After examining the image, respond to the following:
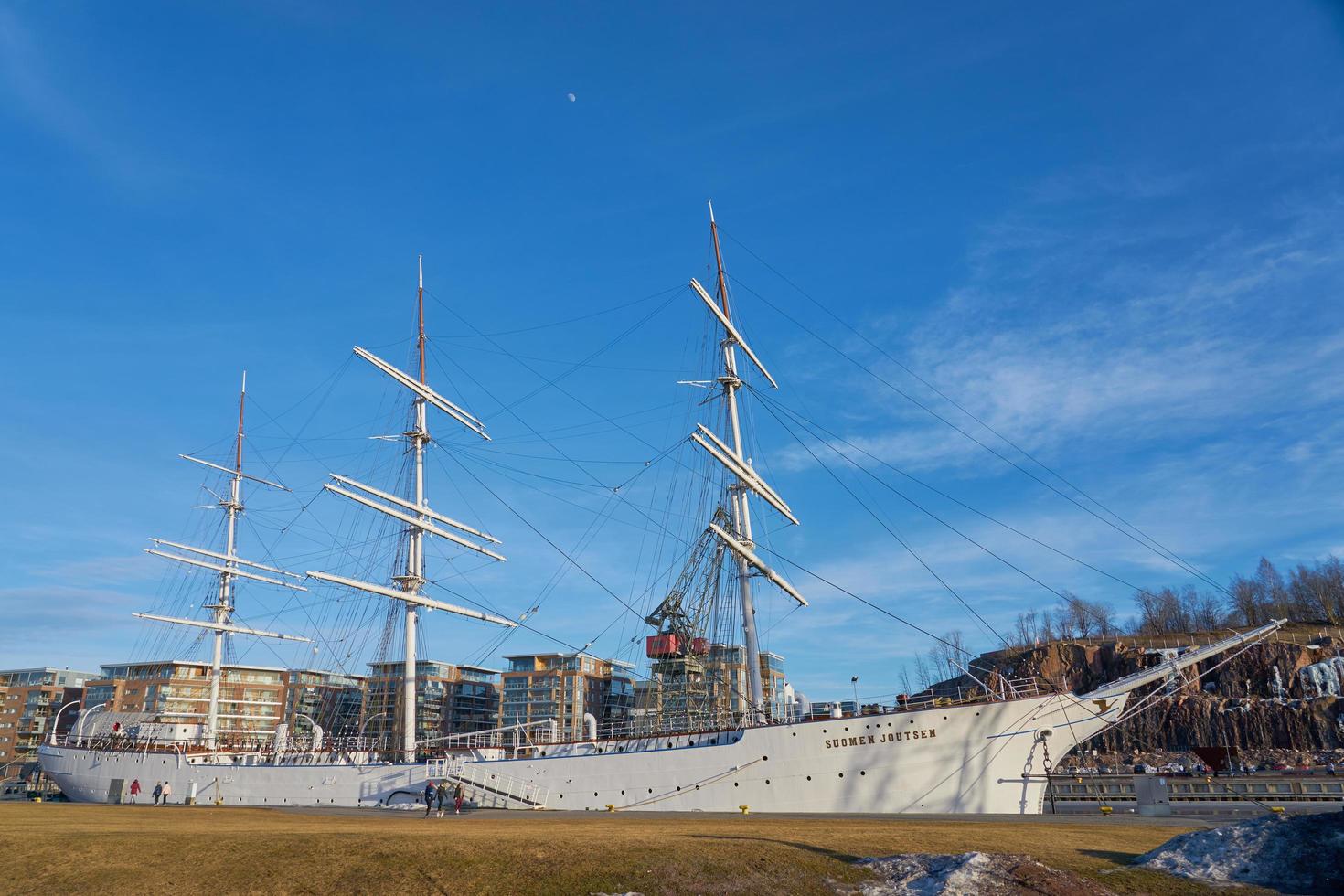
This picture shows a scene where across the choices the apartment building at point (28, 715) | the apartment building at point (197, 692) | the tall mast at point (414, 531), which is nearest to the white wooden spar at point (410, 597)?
the tall mast at point (414, 531)

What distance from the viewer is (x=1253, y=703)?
3460 inches

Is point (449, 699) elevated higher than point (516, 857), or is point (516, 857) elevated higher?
point (449, 699)

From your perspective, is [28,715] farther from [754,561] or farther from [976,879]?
[976,879]

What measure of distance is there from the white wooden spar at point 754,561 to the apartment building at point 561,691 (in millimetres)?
66433

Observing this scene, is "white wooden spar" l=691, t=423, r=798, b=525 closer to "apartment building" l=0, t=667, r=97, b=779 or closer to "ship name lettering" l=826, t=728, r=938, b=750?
"ship name lettering" l=826, t=728, r=938, b=750

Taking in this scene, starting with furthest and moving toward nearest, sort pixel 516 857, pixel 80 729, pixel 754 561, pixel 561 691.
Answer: pixel 561 691
pixel 80 729
pixel 754 561
pixel 516 857

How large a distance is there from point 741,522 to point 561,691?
230ft

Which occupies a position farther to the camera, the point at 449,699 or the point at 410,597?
the point at 449,699

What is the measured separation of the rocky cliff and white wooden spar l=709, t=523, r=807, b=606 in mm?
44503

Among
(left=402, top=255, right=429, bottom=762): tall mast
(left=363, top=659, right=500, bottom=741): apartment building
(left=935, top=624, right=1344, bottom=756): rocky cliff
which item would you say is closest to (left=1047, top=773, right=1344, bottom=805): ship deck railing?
(left=402, top=255, right=429, bottom=762): tall mast

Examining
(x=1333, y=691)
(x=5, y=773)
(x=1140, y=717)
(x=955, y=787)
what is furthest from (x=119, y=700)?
(x=1333, y=691)

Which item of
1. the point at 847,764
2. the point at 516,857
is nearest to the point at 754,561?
the point at 847,764

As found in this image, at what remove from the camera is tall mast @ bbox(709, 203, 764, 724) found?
3862 cm

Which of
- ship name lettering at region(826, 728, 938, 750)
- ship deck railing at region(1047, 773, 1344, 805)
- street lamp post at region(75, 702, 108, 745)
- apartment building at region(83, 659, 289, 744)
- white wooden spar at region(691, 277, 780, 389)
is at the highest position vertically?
white wooden spar at region(691, 277, 780, 389)
